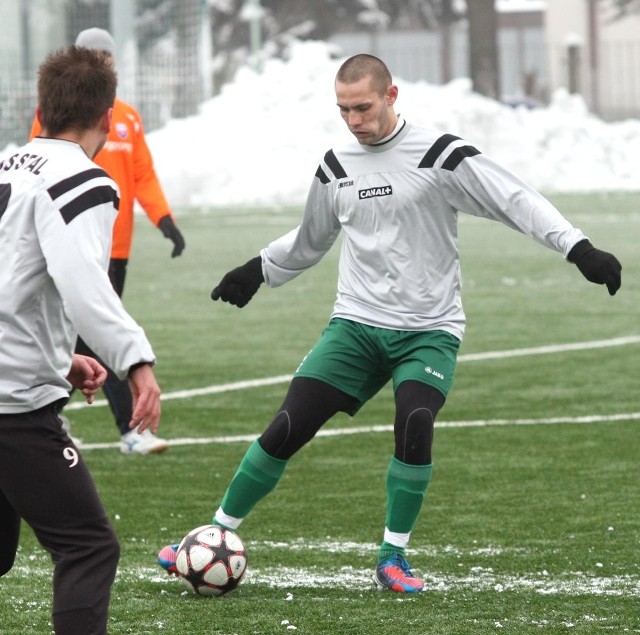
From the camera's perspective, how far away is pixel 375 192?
620 centimetres

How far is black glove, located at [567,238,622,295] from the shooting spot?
19.0 feet

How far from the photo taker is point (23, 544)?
22.7ft

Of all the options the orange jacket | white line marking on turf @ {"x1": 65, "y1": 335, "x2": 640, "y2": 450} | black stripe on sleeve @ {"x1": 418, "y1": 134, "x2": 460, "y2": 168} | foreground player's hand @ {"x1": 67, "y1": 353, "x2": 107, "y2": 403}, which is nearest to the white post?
white line marking on turf @ {"x1": 65, "y1": 335, "x2": 640, "y2": 450}

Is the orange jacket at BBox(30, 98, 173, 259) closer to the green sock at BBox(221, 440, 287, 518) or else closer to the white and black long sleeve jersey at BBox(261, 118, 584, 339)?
the white and black long sleeve jersey at BBox(261, 118, 584, 339)

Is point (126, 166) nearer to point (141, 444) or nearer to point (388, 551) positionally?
point (141, 444)

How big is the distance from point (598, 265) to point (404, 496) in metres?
1.14

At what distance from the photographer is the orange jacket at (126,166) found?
29.1ft

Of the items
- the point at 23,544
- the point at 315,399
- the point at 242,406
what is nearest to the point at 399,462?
the point at 315,399

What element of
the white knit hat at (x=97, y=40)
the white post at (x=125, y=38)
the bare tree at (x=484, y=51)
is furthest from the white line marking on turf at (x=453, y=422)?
the bare tree at (x=484, y=51)

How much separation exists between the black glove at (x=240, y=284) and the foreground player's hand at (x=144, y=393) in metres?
2.23

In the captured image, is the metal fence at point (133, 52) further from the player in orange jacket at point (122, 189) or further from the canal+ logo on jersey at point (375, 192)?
the canal+ logo on jersey at point (375, 192)

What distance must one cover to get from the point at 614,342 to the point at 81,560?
30.3 feet

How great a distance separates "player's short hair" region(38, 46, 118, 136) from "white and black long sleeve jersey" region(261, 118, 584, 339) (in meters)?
1.98

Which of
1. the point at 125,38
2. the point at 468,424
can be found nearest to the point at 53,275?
the point at 468,424
